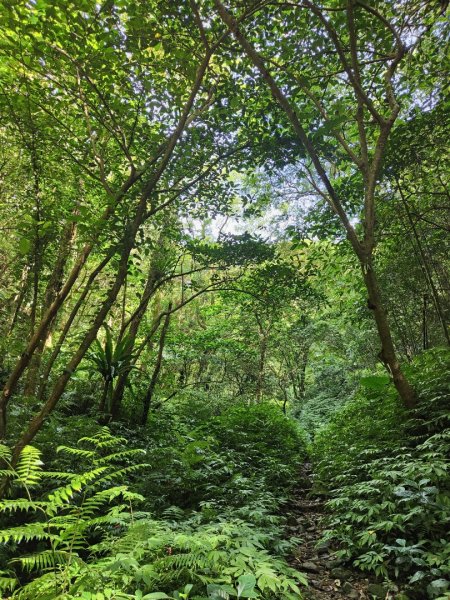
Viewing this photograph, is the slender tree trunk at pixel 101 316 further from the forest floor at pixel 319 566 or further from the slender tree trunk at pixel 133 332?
the forest floor at pixel 319 566

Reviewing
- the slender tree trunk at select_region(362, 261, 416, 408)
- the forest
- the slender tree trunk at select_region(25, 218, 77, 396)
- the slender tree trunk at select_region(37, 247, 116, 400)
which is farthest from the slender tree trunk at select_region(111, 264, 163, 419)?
the slender tree trunk at select_region(362, 261, 416, 408)

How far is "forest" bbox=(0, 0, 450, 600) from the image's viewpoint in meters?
2.49

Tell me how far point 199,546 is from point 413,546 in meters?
1.65

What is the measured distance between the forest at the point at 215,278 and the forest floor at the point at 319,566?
0.02 metres

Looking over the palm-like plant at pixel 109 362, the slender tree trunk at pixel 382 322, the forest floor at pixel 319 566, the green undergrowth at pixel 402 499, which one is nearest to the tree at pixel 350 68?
the slender tree trunk at pixel 382 322

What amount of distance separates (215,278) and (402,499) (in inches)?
188

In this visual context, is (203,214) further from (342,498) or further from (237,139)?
(342,498)

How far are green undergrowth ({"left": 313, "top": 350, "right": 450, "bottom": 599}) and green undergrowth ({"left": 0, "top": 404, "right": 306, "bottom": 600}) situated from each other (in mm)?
667

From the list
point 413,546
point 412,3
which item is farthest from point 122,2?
point 413,546

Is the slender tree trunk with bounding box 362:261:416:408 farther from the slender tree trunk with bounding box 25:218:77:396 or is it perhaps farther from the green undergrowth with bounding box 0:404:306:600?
the slender tree trunk with bounding box 25:218:77:396

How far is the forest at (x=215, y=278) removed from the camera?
98.0 inches

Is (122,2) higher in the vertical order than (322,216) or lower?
higher

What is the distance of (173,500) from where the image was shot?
4.29 m

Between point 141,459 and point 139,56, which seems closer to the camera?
point 139,56
